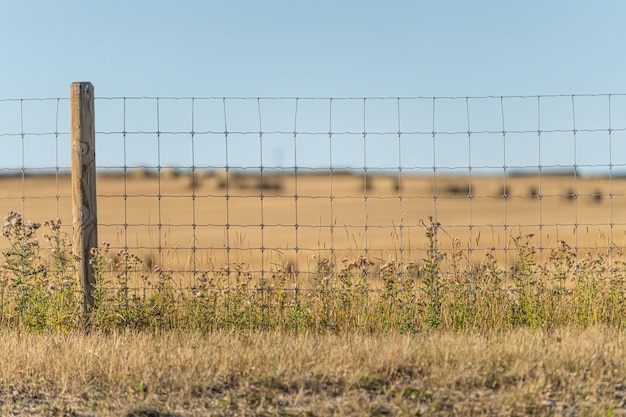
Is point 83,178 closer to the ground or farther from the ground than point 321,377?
farther from the ground

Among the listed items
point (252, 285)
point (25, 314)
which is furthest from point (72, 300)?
point (252, 285)

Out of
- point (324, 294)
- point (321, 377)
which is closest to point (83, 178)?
point (324, 294)

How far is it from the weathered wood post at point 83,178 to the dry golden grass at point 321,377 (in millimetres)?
1657

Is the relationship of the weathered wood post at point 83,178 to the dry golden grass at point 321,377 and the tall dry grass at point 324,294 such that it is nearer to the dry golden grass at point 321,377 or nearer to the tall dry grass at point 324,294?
the tall dry grass at point 324,294

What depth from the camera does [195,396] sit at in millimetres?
6074

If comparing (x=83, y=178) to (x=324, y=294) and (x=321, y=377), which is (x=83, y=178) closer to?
(x=324, y=294)

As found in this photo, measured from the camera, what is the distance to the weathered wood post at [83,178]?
346 inches

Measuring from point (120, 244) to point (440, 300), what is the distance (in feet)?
12.0

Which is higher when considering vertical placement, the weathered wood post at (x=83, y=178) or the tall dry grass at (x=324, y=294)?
the weathered wood post at (x=83, y=178)

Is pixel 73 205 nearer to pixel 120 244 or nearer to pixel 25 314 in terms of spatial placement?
pixel 120 244

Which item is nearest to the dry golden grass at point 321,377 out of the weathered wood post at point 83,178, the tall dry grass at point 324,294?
the tall dry grass at point 324,294

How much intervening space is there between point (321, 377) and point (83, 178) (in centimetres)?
400

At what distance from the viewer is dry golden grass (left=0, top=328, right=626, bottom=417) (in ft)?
19.1

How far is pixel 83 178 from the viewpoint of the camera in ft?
28.9
